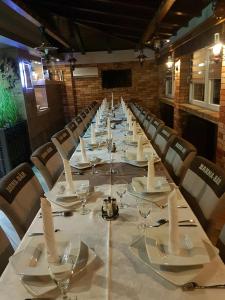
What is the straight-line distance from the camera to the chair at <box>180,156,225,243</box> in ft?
4.22

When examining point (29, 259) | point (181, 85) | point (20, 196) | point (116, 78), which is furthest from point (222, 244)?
point (116, 78)

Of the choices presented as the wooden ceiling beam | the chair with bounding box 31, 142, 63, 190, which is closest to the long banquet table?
the chair with bounding box 31, 142, 63, 190

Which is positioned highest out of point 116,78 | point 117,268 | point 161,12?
point 161,12

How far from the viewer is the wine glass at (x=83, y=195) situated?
1.33 m

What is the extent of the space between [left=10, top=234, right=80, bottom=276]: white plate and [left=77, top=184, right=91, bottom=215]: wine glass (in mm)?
270

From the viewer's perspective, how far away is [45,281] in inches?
33.7

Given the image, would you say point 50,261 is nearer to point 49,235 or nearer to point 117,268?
point 49,235

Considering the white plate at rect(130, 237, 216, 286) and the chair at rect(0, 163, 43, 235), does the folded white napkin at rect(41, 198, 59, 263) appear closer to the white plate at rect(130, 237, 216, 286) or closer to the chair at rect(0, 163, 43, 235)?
the white plate at rect(130, 237, 216, 286)

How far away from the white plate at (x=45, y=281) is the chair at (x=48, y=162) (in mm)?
1122

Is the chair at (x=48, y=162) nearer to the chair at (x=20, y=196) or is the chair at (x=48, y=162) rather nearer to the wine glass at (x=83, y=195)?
the chair at (x=20, y=196)

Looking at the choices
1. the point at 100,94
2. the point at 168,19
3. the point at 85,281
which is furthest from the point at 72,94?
the point at 85,281

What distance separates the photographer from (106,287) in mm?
832

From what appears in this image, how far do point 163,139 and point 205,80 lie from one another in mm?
2300

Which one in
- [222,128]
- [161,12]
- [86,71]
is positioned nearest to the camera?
[222,128]
